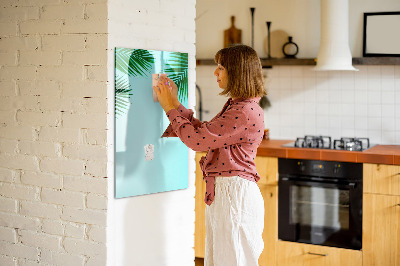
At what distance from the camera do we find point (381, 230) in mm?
3756

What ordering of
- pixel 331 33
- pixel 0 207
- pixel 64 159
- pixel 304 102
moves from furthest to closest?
1. pixel 304 102
2. pixel 331 33
3. pixel 0 207
4. pixel 64 159

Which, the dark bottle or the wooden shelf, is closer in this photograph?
the wooden shelf

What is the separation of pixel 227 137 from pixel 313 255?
180cm

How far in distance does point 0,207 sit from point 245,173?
1369mm

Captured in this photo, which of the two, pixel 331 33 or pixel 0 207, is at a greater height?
pixel 331 33

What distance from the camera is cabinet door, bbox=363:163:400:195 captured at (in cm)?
369

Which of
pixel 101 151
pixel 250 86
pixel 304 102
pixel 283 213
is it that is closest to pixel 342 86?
pixel 304 102

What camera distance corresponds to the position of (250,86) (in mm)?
2615

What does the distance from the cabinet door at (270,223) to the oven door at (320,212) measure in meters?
0.03

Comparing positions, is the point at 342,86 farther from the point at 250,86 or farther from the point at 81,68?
the point at 81,68

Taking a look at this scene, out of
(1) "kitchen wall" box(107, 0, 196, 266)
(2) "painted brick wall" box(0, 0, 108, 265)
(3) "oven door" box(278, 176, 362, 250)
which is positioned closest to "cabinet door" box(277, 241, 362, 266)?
(3) "oven door" box(278, 176, 362, 250)

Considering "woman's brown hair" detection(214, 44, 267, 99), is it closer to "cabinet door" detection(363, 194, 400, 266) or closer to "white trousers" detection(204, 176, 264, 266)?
"white trousers" detection(204, 176, 264, 266)

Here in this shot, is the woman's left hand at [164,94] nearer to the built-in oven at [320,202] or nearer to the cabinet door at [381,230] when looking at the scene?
the built-in oven at [320,202]

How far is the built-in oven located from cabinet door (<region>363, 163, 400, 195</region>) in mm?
47
